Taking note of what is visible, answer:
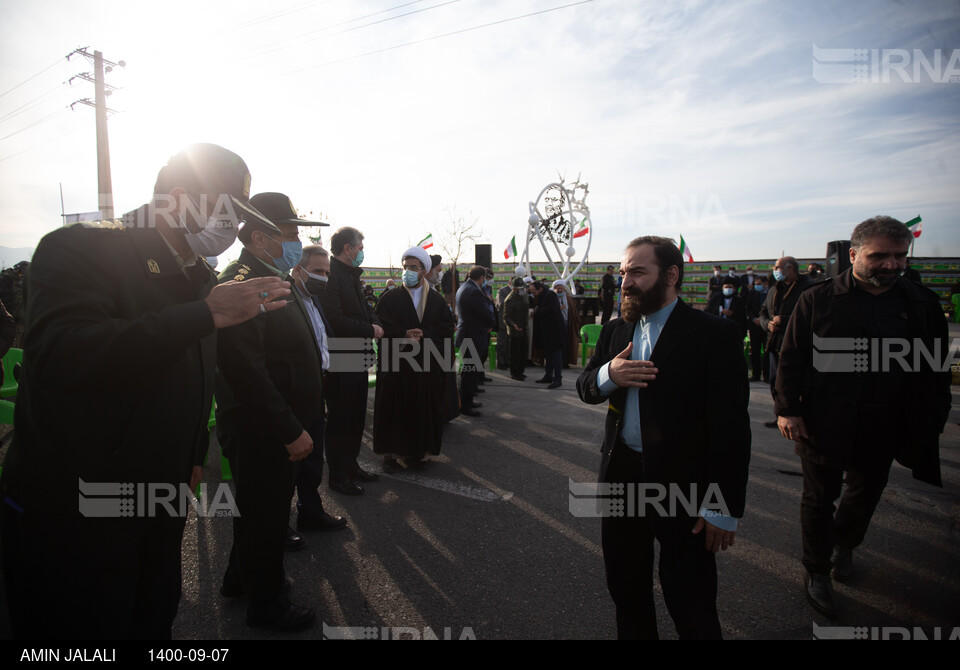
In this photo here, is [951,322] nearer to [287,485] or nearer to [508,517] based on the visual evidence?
[508,517]

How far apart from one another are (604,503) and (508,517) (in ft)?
6.20

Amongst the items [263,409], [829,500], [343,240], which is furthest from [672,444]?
[343,240]

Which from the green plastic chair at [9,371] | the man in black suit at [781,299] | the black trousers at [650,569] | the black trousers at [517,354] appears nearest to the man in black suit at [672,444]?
the black trousers at [650,569]

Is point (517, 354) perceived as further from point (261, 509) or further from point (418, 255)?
point (261, 509)

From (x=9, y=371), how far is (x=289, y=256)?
14.8ft

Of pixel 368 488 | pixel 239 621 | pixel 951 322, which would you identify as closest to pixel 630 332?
pixel 239 621

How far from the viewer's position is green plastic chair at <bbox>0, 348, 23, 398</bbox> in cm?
483

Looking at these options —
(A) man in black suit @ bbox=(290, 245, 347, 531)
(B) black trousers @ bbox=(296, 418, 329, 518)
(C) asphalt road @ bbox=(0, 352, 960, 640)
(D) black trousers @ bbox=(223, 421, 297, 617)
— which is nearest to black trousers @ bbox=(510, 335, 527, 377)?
(C) asphalt road @ bbox=(0, 352, 960, 640)

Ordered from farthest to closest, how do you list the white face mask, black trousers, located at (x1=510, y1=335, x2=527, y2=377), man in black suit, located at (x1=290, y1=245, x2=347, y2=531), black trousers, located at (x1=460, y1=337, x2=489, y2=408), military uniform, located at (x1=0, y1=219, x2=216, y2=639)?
black trousers, located at (x1=510, y1=335, x2=527, y2=377) < black trousers, located at (x1=460, y1=337, x2=489, y2=408) < man in black suit, located at (x1=290, y1=245, x2=347, y2=531) < the white face mask < military uniform, located at (x1=0, y1=219, x2=216, y2=639)

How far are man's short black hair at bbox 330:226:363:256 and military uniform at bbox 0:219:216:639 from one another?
2815mm

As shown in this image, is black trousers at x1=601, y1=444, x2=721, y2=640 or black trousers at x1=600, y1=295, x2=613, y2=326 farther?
black trousers at x1=600, y1=295, x2=613, y2=326

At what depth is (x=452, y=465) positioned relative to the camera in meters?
5.11

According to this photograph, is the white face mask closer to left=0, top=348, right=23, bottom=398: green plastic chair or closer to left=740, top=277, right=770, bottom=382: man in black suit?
left=0, top=348, right=23, bottom=398: green plastic chair

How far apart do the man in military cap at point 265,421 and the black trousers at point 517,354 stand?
7.55 meters
